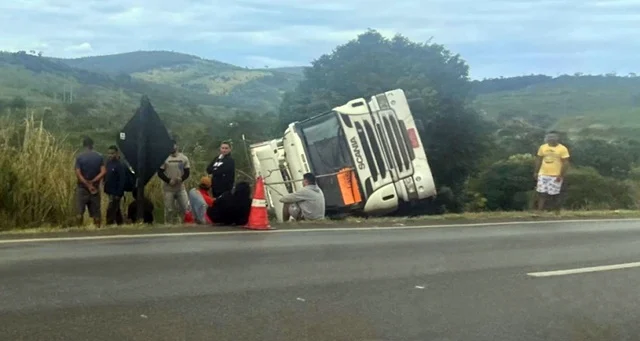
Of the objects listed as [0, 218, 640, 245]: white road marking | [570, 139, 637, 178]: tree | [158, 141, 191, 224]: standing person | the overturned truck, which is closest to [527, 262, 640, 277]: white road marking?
[0, 218, 640, 245]: white road marking

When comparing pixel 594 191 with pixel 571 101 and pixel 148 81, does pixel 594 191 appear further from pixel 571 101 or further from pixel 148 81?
pixel 148 81

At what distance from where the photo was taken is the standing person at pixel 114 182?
598 inches

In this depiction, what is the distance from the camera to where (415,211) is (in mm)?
21578

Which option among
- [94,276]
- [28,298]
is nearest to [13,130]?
[94,276]

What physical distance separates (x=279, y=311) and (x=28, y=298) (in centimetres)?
202

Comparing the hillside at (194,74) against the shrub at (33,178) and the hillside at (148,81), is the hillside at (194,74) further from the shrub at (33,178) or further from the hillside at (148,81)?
the shrub at (33,178)

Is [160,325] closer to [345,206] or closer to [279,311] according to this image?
[279,311]

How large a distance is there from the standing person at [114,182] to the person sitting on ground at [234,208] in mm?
2018

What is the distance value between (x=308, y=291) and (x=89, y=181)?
7.28 meters

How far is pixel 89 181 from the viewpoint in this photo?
1446 centimetres

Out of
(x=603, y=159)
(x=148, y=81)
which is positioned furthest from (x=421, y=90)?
(x=148, y=81)

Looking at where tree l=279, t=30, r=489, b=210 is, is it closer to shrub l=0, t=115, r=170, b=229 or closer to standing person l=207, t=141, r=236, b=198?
standing person l=207, t=141, r=236, b=198

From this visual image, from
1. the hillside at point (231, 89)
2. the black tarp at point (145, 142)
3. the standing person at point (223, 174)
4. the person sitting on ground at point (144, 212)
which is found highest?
the hillside at point (231, 89)

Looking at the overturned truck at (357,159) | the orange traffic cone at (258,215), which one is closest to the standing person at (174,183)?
the orange traffic cone at (258,215)
